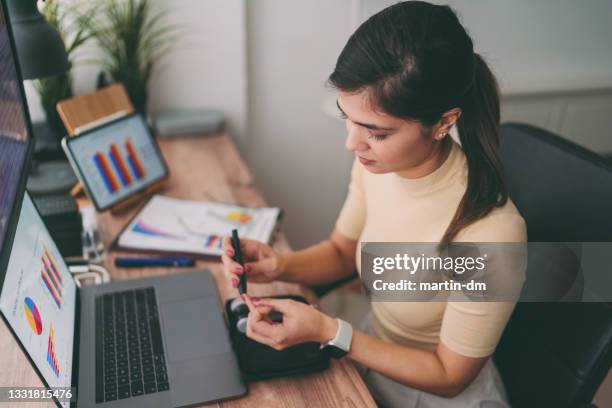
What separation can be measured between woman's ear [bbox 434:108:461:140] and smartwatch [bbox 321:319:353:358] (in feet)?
1.16

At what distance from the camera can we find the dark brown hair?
75cm

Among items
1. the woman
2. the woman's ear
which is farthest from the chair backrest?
the woman's ear

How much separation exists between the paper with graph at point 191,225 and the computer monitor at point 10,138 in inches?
13.2

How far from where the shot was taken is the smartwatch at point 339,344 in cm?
84

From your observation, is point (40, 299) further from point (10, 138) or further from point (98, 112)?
point (98, 112)

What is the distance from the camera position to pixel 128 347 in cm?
86

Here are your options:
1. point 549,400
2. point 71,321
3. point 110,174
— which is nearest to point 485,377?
point 549,400

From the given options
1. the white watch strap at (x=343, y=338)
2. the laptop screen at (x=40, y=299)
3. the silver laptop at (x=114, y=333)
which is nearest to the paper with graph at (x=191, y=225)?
the silver laptop at (x=114, y=333)

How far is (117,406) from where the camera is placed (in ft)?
2.47

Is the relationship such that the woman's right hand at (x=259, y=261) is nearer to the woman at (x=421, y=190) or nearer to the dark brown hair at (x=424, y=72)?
the woman at (x=421, y=190)

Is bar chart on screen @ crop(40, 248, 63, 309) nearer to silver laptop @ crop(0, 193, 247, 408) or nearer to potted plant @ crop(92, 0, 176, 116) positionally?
silver laptop @ crop(0, 193, 247, 408)

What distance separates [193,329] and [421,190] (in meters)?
0.48

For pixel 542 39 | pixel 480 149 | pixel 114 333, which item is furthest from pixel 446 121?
pixel 542 39

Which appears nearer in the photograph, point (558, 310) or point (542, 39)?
point (558, 310)
